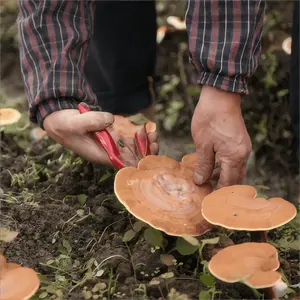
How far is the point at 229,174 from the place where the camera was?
2.32 meters

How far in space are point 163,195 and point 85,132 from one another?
0.51m

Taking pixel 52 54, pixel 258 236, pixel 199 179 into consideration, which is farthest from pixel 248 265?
pixel 52 54

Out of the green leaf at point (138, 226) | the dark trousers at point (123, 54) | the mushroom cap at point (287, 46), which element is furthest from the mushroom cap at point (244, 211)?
the mushroom cap at point (287, 46)

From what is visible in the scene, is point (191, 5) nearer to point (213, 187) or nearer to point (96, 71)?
point (213, 187)

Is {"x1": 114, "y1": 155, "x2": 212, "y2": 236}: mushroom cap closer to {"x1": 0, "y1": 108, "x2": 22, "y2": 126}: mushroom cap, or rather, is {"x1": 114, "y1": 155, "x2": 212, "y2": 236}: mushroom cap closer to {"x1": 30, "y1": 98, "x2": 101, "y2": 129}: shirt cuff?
{"x1": 30, "y1": 98, "x2": 101, "y2": 129}: shirt cuff

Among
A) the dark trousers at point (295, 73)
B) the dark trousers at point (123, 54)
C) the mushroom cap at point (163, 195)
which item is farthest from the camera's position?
the dark trousers at point (123, 54)

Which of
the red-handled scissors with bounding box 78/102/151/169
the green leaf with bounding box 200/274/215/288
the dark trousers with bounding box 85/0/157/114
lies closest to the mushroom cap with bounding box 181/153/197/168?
the red-handled scissors with bounding box 78/102/151/169

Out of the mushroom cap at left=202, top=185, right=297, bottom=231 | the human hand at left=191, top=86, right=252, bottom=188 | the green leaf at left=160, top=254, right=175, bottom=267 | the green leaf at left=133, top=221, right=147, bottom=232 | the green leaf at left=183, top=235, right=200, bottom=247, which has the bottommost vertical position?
the green leaf at left=160, top=254, right=175, bottom=267

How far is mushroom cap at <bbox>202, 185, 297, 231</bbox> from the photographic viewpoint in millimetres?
1975

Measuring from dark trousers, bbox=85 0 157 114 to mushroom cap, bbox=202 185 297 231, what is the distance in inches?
75.9

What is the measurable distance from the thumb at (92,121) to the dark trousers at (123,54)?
1423mm

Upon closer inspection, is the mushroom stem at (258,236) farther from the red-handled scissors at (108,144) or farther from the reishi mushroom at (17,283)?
the reishi mushroom at (17,283)

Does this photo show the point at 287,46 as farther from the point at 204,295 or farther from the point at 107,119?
the point at 204,295

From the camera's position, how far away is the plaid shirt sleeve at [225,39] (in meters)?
2.28
